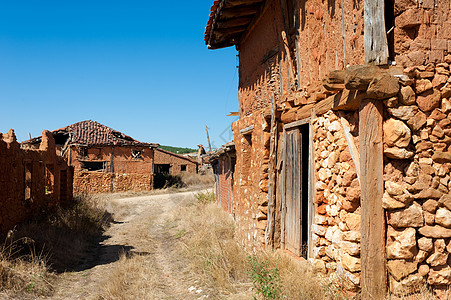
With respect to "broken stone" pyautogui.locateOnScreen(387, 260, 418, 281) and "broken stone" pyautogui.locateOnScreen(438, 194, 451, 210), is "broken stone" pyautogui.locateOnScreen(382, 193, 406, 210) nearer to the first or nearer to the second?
"broken stone" pyautogui.locateOnScreen(438, 194, 451, 210)

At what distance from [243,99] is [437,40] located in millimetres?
6002

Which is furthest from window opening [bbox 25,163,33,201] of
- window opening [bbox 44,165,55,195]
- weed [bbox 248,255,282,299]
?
weed [bbox 248,255,282,299]

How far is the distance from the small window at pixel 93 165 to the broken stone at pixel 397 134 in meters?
22.7

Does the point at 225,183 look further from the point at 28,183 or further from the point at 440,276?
the point at 440,276

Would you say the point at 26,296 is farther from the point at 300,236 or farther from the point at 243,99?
the point at 243,99

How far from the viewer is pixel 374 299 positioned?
3725 mm

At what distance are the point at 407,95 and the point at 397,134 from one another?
0.42 meters

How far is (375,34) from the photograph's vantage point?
3.93 metres

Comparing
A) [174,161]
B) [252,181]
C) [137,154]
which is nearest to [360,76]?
[252,181]

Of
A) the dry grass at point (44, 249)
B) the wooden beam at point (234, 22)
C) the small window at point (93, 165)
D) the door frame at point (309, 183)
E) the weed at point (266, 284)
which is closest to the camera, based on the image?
the weed at point (266, 284)

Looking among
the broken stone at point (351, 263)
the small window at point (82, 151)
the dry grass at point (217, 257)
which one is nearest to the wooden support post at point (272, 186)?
the dry grass at point (217, 257)

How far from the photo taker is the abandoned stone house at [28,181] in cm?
809

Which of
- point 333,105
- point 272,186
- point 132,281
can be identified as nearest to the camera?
point 333,105

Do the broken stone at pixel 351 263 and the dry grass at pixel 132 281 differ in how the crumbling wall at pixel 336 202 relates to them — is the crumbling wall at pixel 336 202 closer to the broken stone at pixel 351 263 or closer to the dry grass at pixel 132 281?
the broken stone at pixel 351 263
